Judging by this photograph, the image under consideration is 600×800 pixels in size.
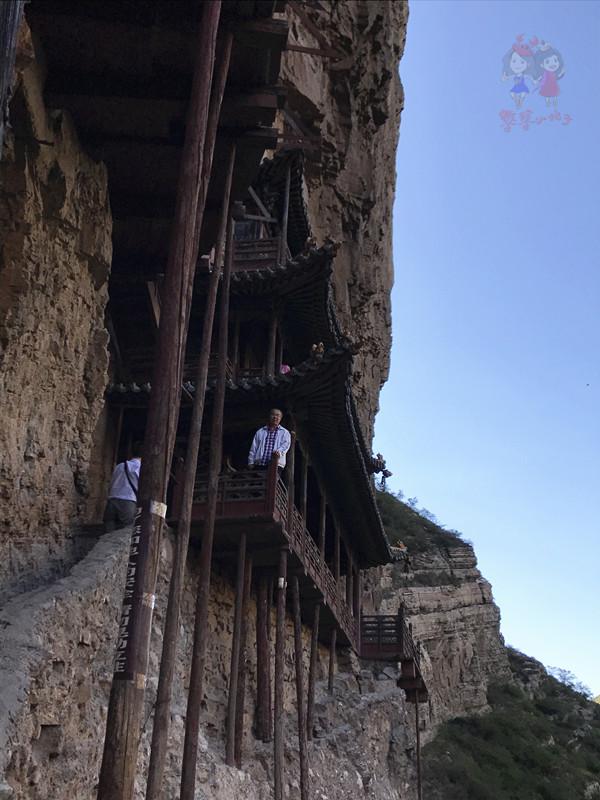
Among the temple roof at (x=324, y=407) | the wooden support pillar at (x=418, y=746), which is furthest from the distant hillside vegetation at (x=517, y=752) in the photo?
the temple roof at (x=324, y=407)

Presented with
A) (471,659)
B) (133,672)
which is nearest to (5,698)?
(133,672)

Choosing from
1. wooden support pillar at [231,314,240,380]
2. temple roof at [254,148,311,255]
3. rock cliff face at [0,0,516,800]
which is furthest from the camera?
temple roof at [254,148,311,255]

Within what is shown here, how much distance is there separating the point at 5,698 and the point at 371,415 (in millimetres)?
Answer: 21927

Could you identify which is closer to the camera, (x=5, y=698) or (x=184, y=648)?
(x=5, y=698)

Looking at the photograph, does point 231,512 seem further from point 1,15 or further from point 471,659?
point 471,659

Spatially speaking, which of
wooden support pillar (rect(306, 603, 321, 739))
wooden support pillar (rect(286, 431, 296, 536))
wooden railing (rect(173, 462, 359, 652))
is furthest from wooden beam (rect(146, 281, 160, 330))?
wooden support pillar (rect(306, 603, 321, 739))

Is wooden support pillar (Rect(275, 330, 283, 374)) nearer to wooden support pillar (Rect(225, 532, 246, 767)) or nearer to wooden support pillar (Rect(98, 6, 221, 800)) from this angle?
wooden support pillar (Rect(225, 532, 246, 767))

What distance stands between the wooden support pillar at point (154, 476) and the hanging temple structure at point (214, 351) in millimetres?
12

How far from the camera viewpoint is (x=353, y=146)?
26578mm

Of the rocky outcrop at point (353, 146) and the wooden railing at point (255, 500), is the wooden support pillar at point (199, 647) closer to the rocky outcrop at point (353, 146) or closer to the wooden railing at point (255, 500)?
the wooden railing at point (255, 500)

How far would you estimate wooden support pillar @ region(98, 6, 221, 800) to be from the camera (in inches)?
189

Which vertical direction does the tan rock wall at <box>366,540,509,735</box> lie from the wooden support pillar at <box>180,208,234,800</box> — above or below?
above

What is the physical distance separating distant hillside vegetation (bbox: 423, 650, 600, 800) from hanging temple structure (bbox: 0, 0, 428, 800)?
5.99 m

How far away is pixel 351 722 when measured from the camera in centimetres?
1717
